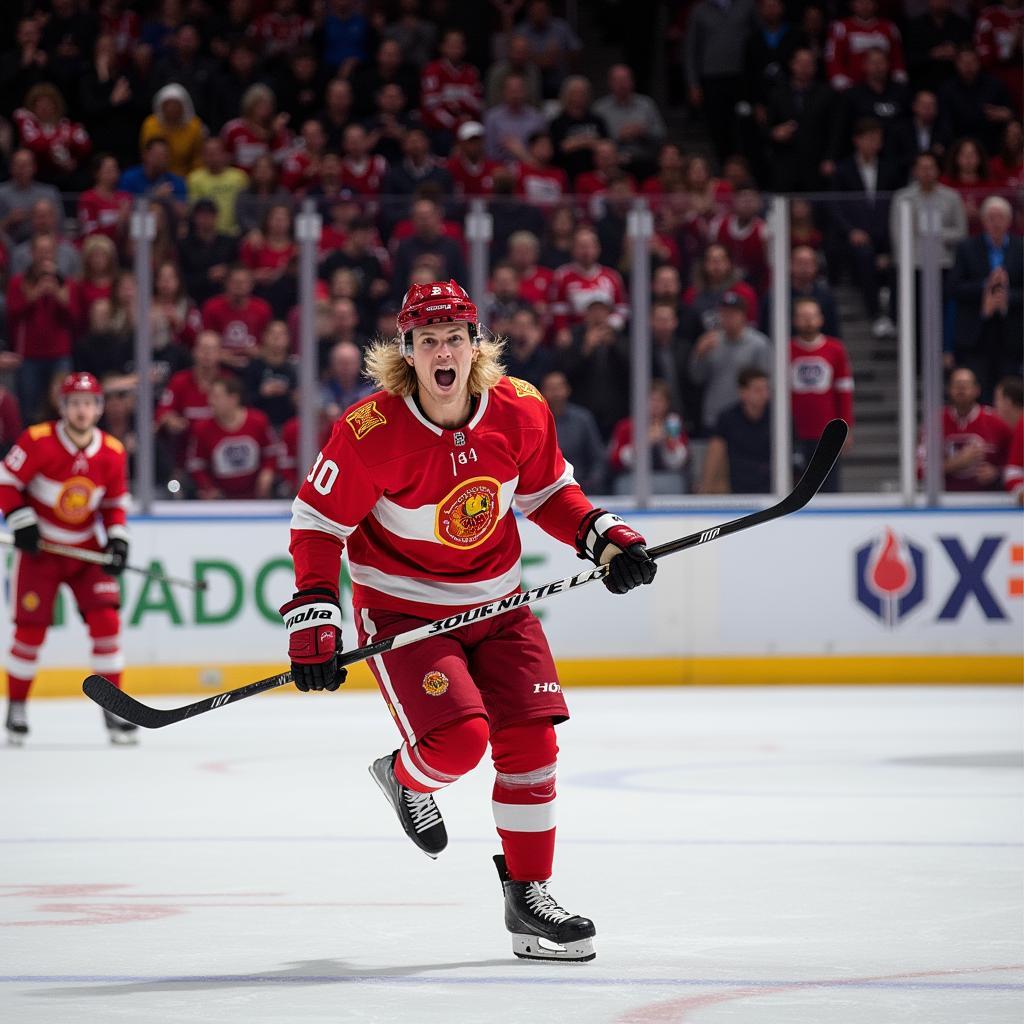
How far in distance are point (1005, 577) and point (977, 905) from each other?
18.8 feet

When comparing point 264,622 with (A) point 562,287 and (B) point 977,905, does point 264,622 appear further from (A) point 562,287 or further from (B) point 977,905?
(B) point 977,905

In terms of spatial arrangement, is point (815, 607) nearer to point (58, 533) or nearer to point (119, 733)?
point (119, 733)

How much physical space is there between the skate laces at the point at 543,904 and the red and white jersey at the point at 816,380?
5.88m

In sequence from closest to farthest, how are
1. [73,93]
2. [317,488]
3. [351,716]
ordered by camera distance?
[317,488] < [351,716] < [73,93]

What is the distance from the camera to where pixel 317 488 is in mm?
3822

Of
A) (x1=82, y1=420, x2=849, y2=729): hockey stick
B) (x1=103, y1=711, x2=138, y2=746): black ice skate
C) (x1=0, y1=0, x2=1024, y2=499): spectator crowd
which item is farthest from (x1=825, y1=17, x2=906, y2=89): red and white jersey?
(x1=82, y1=420, x2=849, y2=729): hockey stick

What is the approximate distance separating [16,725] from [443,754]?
4173 mm

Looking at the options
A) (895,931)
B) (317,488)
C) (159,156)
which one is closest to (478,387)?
(317,488)

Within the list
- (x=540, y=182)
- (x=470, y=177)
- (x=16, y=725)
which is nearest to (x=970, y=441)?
(x=540, y=182)

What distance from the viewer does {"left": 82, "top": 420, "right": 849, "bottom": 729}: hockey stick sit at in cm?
384

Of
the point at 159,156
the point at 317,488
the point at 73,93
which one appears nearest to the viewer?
the point at 317,488

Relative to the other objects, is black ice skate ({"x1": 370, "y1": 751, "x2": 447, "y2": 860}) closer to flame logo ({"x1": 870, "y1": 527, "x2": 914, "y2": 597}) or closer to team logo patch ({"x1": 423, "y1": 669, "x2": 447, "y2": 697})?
team logo patch ({"x1": 423, "y1": 669, "x2": 447, "y2": 697})

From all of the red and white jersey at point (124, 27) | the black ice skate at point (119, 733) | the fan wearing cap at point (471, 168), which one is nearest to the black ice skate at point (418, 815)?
the black ice skate at point (119, 733)

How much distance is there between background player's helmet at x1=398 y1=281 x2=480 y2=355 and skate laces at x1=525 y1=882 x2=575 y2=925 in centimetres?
103
